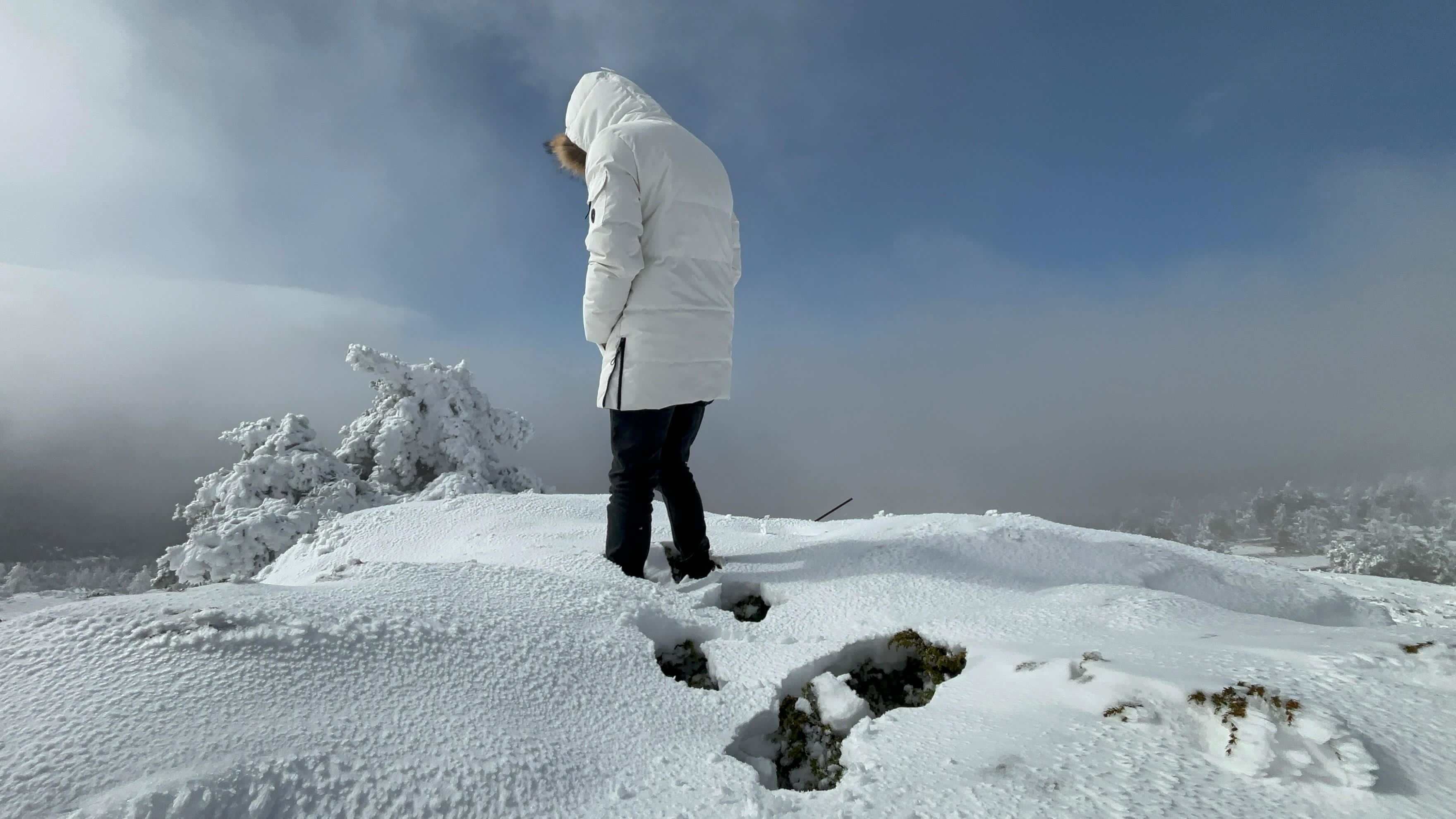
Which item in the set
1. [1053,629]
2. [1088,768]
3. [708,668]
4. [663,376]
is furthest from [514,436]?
[1088,768]

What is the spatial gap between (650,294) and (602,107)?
1.13m

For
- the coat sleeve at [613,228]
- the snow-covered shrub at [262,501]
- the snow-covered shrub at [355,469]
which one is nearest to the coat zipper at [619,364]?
the coat sleeve at [613,228]

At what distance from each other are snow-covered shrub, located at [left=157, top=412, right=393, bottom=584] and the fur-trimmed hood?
5.14 metres

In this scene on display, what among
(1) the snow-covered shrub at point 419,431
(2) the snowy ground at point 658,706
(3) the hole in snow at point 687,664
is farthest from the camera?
(1) the snow-covered shrub at point 419,431

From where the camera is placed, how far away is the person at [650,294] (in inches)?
128

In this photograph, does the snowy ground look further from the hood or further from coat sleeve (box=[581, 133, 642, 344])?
the hood

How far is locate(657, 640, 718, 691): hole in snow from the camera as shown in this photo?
249cm

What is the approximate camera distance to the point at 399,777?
61.4 inches

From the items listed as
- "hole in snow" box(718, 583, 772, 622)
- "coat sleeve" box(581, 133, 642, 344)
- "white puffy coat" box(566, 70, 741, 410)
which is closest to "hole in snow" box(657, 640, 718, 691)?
"hole in snow" box(718, 583, 772, 622)

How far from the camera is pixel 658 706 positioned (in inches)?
85.4

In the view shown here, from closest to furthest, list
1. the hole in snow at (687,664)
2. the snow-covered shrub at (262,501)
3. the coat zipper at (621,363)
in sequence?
the hole in snow at (687,664), the coat zipper at (621,363), the snow-covered shrub at (262,501)

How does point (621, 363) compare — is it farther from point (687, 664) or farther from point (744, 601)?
point (687, 664)

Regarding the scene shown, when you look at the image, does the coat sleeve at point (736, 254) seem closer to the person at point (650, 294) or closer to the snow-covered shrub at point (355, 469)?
the person at point (650, 294)

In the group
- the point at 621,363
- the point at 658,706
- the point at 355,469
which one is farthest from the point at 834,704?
the point at 355,469
